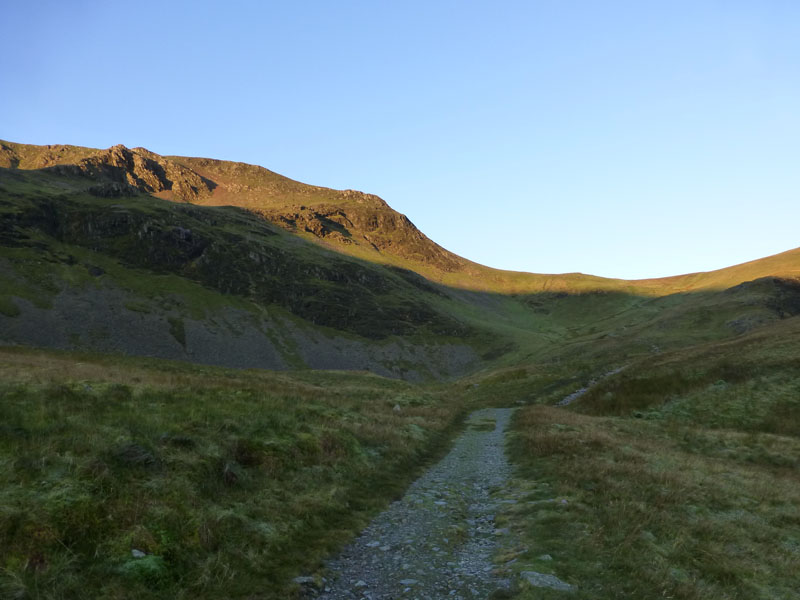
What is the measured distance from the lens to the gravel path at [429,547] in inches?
335

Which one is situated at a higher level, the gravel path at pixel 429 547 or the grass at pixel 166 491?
the grass at pixel 166 491

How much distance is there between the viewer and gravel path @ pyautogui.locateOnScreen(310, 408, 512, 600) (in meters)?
8.50

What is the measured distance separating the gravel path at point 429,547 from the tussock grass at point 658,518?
44.9 inches

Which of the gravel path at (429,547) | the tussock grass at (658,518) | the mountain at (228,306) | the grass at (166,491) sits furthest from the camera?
the mountain at (228,306)

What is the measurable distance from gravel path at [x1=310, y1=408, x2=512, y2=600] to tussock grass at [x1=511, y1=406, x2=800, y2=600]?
44.9 inches

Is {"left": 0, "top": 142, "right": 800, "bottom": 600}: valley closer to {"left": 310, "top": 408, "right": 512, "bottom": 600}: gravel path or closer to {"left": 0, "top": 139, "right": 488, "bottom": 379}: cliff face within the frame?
{"left": 310, "top": 408, "right": 512, "bottom": 600}: gravel path

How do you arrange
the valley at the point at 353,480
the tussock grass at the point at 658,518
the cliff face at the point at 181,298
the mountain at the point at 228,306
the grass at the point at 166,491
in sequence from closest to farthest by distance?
the grass at the point at 166,491 → the valley at the point at 353,480 → the tussock grass at the point at 658,518 → the mountain at the point at 228,306 → the cliff face at the point at 181,298

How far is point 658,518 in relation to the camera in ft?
37.7

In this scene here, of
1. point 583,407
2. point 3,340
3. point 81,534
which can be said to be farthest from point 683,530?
point 3,340

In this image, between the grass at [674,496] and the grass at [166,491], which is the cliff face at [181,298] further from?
the grass at [674,496]

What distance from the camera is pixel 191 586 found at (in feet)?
25.1

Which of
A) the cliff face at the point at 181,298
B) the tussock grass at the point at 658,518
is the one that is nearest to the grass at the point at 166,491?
the tussock grass at the point at 658,518

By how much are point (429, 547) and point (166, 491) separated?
6.52 m

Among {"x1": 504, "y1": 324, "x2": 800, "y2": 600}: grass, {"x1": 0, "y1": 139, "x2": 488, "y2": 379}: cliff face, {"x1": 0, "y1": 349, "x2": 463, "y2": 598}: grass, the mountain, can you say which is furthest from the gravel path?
{"x1": 0, "y1": 139, "x2": 488, "y2": 379}: cliff face
